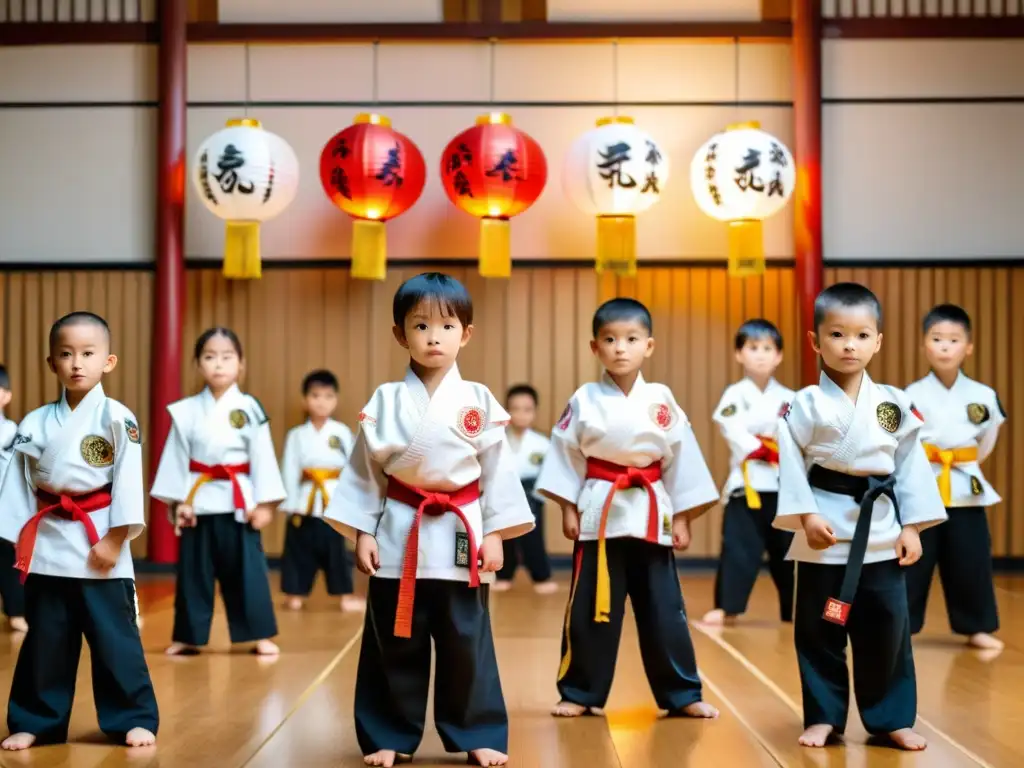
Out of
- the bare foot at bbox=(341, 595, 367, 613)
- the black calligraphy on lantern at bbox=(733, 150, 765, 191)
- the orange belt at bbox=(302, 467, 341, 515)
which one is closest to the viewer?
the bare foot at bbox=(341, 595, 367, 613)

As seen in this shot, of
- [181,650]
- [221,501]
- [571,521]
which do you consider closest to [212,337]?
[221,501]

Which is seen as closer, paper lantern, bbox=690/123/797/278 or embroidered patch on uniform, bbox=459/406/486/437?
embroidered patch on uniform, bbox=459/406/486/437

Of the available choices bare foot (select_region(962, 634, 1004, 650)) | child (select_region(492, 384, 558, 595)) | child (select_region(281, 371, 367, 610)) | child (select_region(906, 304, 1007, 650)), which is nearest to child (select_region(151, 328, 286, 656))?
child (select_region(281, 371, 367, 610))

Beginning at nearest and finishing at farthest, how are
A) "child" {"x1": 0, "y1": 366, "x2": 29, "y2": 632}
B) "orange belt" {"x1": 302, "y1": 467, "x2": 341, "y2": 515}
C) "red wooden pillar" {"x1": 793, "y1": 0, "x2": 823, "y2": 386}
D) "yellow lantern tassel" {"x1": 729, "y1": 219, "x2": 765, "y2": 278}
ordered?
"child" {"x1": 0, "y1": 366, "x2": 29, "y2": 632} → "orange belt" {"x1": 302, "y1": 467, "x2": 341, "y2": 515} → "yellow lantern tassel" {"x1": 729, "y1": 219, "x2": 765, "y2": 278} → "red wooden pillar" {"x1": 793, "y1": 0, "x2": 823, "y2": 386}

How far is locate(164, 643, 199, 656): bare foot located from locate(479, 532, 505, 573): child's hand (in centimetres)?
241

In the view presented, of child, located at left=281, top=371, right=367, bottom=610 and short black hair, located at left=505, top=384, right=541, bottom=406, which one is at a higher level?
short black hair, located at left=505, top=384, right=541, bottom=406

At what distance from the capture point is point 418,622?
135 inches

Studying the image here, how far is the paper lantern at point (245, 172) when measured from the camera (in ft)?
24.2

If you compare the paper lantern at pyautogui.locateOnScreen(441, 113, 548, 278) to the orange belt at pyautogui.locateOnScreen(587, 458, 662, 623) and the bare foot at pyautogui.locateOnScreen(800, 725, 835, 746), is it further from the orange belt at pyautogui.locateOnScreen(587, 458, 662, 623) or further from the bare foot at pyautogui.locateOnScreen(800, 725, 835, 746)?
the bare foot at pyautogui.locateOnScreen(800, 725, 835, 746)

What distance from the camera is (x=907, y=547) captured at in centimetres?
361

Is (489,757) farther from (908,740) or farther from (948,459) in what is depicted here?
(948,459)

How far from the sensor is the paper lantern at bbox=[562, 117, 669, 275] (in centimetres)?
729

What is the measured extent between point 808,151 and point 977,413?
3.18 metres

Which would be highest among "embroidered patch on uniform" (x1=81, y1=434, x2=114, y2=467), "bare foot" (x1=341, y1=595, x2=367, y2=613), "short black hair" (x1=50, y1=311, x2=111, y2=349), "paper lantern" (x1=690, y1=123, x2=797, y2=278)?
"paper lantern" (x1=690, y1=123, x2=797, y2=278)
